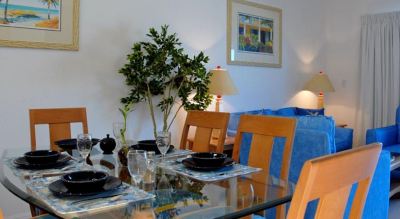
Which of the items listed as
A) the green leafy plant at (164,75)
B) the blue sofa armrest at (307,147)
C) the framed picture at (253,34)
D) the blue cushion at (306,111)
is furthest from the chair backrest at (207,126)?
the blue cushion at (306,111)

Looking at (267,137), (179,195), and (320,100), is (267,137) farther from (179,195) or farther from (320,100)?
(320,100)

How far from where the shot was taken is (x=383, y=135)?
4547 millimetres

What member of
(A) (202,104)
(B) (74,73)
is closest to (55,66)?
(B) (74,73)

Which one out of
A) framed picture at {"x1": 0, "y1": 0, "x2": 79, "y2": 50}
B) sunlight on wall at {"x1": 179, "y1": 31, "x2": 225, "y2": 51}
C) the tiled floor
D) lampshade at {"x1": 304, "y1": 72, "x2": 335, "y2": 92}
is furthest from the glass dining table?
lampshade at {"x1": 304, "y1": 72, "x2": 335, "y2": 92}

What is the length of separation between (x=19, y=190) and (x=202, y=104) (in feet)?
8.39

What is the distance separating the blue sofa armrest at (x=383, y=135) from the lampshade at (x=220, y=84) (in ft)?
5.51

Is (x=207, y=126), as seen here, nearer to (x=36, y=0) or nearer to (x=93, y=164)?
(x=93, y=164)

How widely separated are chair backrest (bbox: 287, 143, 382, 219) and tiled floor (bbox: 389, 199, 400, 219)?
106 inches

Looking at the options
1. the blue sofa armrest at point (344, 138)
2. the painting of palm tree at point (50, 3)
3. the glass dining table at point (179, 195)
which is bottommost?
the blue sofa armrest at point (344, 138)

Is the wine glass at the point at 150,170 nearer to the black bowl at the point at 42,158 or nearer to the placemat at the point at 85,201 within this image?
the placemat at the point at 85,201

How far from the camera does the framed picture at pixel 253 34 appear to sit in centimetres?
482

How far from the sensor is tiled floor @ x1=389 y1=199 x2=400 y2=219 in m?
3.40

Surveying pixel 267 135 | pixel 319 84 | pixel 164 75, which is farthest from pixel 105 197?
pixel 319 84

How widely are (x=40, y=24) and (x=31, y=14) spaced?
0.10m
